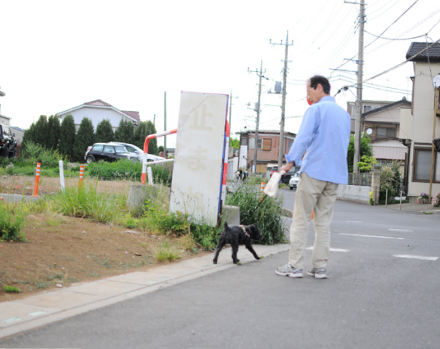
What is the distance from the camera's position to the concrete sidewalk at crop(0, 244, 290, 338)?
11.9ft

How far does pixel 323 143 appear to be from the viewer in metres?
5.17

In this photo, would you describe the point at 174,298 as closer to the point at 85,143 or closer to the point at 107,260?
the point at 107,260

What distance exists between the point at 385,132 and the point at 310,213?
48578mm

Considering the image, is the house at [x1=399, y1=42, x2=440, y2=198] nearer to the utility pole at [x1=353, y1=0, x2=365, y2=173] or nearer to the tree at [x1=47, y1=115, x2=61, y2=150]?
the utility pole at [x1=353, y1=0, x2=365, y2=173]

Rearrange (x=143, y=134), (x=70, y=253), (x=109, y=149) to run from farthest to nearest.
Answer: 1. (x=143, y=134)
2. (x=109, y=149)
3. (x=70, y=253)

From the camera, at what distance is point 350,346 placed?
3.16 metres

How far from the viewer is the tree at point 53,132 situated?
43.9 meters

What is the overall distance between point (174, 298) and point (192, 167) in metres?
3.13

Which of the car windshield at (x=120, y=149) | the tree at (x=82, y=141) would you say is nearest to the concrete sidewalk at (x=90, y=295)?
the car windshield at (x=120, y=149)

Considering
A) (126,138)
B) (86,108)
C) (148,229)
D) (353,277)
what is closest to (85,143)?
(126,138)

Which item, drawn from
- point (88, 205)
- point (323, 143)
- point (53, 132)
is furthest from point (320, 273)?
point (53, 132)

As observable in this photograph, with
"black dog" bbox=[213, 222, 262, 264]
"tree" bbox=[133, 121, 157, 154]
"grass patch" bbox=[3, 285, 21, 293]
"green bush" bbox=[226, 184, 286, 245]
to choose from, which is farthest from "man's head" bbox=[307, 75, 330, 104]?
"tree" bbox=[133, 121, 157, 154]

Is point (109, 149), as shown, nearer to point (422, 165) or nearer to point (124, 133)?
point (124, 133)

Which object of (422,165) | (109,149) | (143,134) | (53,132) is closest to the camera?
(422,165)
